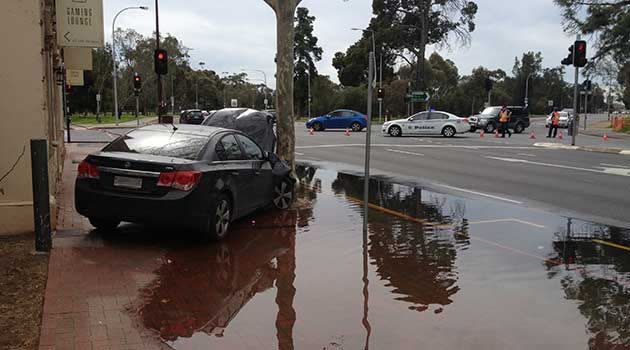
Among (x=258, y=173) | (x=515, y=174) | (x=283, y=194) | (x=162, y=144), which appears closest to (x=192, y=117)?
(x=515, y=174)

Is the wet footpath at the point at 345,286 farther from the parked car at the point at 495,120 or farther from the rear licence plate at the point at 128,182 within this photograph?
the parked car at the point at 495,120

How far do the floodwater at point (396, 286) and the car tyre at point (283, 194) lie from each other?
419 millimetres

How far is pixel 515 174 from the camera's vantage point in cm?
1535

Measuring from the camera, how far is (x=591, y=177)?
1486cm

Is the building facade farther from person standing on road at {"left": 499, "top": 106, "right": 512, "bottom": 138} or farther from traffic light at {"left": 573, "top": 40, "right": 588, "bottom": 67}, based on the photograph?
person standing on road at {"left": 499, "top": 106, "right": 512, "bottom": 138}

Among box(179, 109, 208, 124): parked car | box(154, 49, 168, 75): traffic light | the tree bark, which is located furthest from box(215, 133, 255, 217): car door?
box(179, 109, 208, 124): parked car

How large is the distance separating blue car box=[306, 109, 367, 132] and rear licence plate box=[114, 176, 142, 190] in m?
35.0

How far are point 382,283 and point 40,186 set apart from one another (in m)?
3.81

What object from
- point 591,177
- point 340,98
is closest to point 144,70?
point 340,98

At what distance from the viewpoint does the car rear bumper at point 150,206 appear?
689 centimetres

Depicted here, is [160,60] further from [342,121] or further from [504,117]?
[504,117]

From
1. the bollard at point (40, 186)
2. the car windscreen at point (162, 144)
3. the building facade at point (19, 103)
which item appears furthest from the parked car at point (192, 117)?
the bollard at point (40, 186)

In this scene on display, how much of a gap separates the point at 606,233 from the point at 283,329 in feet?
19.1

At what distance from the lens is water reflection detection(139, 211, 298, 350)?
15.9 feet
